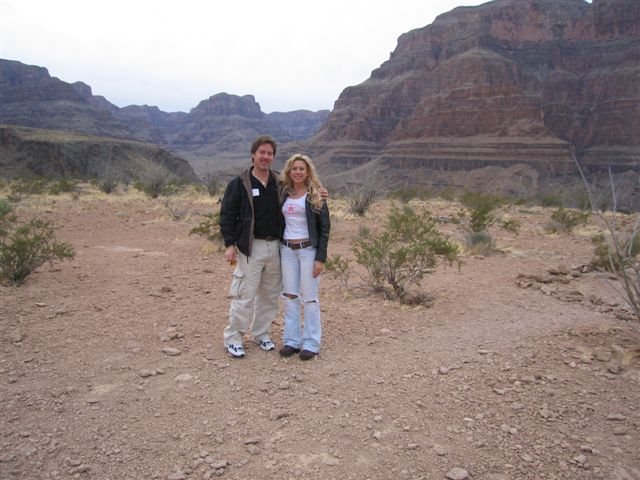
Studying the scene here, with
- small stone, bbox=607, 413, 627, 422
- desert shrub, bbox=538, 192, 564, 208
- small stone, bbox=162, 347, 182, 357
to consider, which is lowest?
desert shrub, bbox=538, 192, 564, 208

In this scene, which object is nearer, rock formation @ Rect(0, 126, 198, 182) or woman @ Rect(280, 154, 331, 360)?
woman @ Rect(280, 154, 331, 360)

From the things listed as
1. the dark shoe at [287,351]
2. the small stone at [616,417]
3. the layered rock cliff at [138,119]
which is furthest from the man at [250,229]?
the layered rock cliff at [138,119]

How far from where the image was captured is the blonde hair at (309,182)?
3.81 meters

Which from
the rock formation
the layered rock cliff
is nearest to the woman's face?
the layered rock cliff

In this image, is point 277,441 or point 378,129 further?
point 378,129

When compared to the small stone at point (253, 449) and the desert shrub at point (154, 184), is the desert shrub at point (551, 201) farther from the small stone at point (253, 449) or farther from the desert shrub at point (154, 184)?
the small stone at point (253, 449)

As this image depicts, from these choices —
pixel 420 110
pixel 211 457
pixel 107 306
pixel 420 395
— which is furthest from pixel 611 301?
pixel 420 110

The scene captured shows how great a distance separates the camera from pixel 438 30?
108 metres

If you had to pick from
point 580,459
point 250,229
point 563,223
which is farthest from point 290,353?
point 563,223

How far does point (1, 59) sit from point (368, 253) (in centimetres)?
13417

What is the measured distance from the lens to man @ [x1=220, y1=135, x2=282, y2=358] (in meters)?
3.80

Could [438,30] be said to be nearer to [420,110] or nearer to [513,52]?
[513,52]

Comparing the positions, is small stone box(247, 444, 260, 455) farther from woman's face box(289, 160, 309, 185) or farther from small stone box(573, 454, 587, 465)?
woman's face box(289, 160, 309, 185)

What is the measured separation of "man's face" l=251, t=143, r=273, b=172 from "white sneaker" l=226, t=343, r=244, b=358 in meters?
1.55
